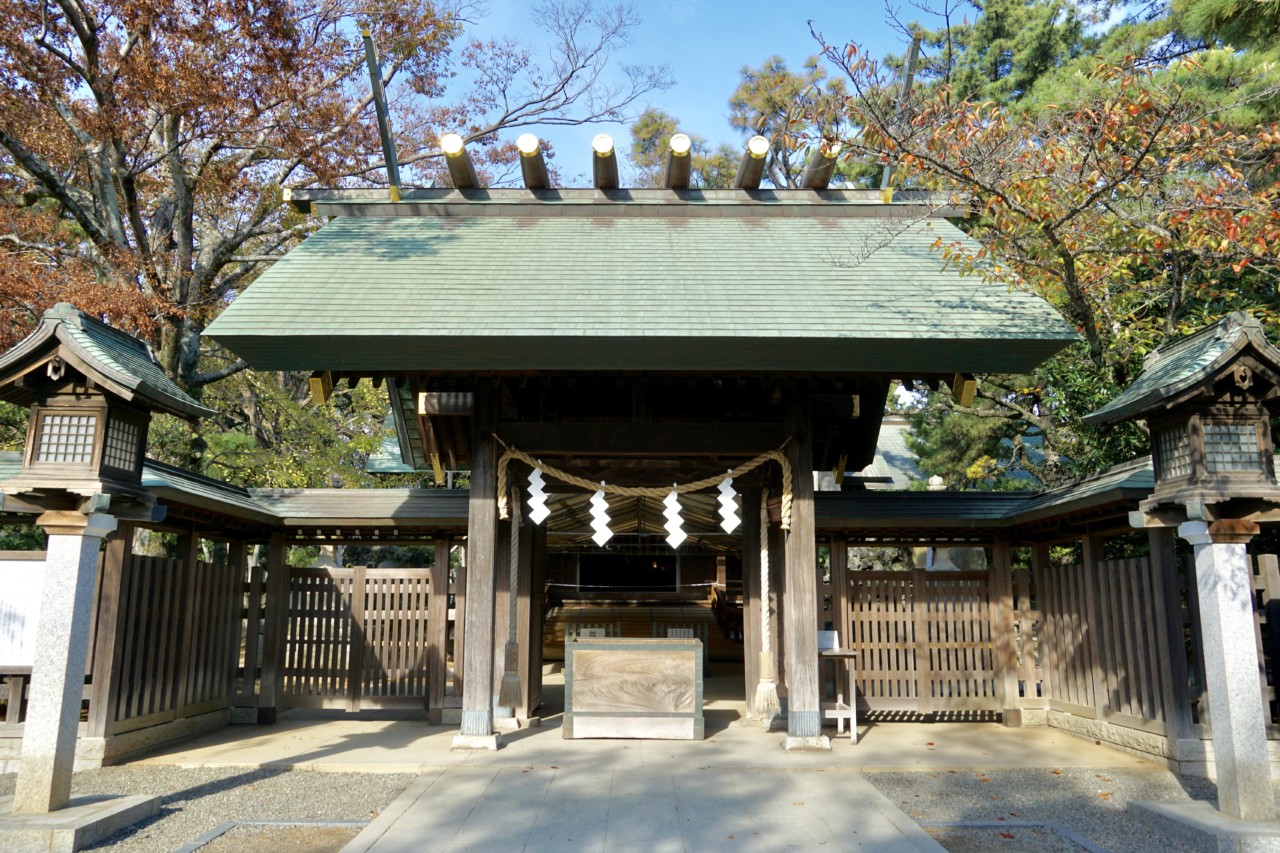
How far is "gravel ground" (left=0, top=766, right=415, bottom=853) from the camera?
5.63m

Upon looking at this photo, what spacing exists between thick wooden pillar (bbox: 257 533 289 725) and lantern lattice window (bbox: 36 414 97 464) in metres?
4.51

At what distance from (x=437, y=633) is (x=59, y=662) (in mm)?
4690

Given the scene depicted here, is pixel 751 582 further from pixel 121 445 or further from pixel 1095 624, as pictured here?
pixel 121 445

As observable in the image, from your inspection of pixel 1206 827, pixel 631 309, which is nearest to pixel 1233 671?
pixel 1206 827

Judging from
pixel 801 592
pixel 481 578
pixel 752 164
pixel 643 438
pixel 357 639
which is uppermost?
pixel 752 164

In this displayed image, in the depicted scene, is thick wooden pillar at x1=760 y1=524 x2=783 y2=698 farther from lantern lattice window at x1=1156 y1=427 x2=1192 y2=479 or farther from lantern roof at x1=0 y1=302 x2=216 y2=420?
lantern roof at x1=0 y1=302 x2=216 y2=420

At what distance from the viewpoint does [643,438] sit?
8.23 meters

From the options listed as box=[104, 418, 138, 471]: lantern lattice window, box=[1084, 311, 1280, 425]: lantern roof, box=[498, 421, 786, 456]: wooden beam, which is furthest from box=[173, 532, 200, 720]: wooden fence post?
box=[1084, 311, 1280, 425]: lantern roof

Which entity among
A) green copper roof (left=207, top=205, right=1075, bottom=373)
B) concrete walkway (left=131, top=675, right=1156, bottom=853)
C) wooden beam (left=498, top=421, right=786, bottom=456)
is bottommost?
concrete walkway (left=131, top=675, right=1156, bottom=853)

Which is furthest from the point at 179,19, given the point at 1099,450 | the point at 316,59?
the point at 1099,450

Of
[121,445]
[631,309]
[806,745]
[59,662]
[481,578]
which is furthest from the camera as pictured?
[481,578]

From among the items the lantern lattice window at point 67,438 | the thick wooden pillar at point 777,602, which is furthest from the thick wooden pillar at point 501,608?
the lantern lattice window at point 67,438

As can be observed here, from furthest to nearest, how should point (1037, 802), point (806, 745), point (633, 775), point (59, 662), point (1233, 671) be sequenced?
point (806, 745) < point (633, 775) < point (1037, 802) < point (59, 662) < point (1233, 671)

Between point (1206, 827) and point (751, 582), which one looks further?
point (751, 582)
